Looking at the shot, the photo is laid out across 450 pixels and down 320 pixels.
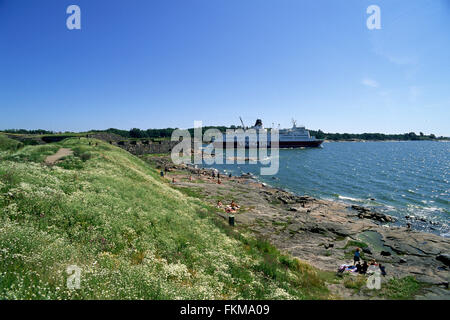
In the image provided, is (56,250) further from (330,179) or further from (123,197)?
(330,179)

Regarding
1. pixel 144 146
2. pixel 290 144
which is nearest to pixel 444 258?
pixel 144 146

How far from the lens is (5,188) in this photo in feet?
30.2

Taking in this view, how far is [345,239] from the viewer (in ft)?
65.2

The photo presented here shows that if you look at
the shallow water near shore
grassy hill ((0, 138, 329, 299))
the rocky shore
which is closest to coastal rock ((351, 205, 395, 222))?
the rocky shore

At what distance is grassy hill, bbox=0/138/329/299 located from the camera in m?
5.78

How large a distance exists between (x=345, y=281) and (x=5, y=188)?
17920mm

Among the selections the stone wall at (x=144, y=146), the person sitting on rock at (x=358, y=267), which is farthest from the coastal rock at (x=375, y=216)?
the stone wall at (x=144, y=146)

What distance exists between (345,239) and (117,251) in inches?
774

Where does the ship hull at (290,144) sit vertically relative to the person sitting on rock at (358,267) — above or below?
above

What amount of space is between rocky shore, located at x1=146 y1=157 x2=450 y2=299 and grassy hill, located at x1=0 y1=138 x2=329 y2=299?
442 centimetres

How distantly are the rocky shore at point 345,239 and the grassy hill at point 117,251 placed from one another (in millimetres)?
4421

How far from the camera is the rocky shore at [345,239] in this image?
47.5 feet

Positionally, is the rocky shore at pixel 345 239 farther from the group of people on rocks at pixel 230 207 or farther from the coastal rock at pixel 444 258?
the group of people on rocks at pixel 230 207
